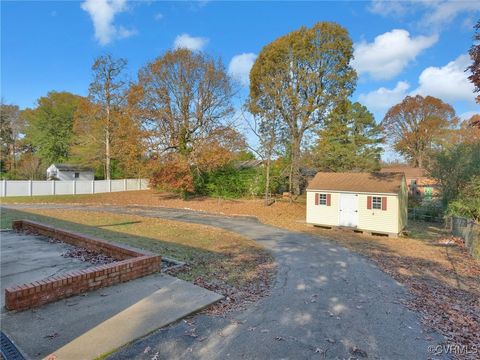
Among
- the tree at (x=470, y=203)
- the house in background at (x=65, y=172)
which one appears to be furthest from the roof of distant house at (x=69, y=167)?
the tree at (x=470, y=203)

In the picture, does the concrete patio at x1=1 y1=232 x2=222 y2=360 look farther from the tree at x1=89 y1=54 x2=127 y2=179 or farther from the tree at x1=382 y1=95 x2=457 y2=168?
the tree at x1=382 y1=95 x2=457 y2=168

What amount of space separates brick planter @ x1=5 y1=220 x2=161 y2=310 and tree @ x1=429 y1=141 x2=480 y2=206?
17.6 meters

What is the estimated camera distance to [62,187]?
2567 cm

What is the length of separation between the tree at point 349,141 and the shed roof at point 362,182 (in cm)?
600

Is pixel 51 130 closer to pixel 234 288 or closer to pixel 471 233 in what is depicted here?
pixel 234 288

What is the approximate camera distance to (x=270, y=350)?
3.50 meters

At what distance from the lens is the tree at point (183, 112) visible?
2344 cm

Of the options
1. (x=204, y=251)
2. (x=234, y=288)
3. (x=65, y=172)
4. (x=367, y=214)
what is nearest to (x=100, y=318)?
(x=234, y=288)

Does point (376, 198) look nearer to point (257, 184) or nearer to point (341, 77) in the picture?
point (257, 184)

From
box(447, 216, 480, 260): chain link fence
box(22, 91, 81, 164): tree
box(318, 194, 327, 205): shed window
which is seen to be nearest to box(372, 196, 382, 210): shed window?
box(318, 194, 327, 205): shed window

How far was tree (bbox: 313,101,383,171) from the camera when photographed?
24.4 metres

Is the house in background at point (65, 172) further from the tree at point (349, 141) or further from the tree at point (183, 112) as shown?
the tree at point (349, 141)

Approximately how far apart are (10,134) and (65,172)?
1132 centimetres

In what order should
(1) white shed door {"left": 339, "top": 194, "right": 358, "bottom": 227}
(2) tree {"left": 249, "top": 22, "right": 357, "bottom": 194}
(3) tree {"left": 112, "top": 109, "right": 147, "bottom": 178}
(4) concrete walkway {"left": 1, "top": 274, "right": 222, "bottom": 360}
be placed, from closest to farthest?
(4) concrete walkway {"left": 1, "top": 274, "right": 222, "bottom": 360}
(1) white shed door {"left": 339, "top": 194, "right": 358, "bottom": 227}
(3) tree {"left": 112, "top": 109, "right": 147, "bottom": 178}
(2) tree {"left": 249, "top": 22, "right": 357, "bottom": 194}
